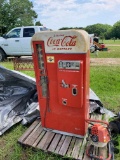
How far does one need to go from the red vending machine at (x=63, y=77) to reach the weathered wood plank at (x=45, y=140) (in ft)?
0.33

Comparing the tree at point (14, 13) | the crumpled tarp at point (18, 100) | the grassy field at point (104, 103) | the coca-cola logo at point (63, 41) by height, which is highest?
the tree at point (14, 13)

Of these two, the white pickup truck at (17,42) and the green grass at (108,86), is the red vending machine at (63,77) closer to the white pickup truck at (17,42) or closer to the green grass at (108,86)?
the green grass at (108,86)

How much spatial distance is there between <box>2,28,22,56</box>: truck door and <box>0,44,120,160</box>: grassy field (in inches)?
198

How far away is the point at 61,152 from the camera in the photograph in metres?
2.38

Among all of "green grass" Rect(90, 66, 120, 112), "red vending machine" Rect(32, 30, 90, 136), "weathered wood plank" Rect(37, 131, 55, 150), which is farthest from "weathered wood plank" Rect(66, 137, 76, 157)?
"green grass" Rect(90, 66, 120, 112)

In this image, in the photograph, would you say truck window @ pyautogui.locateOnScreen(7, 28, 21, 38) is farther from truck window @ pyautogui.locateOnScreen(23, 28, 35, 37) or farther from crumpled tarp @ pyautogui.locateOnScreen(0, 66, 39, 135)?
crumpled tarp @ pyautogui.locateOnScreen(0, 66, 39, 135)

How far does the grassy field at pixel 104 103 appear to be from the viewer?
2.45 metres

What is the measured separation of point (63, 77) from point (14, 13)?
25511mm

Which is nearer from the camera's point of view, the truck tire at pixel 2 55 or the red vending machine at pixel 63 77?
the red vending machine at pixel 63 77

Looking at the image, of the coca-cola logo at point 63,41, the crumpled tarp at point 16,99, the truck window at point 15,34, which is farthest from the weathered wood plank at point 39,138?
the truck window at point 15,34

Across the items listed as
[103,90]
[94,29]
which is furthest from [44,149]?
[94,29]

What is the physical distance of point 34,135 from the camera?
8.96ft

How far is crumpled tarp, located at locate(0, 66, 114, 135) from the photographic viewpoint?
127 inches

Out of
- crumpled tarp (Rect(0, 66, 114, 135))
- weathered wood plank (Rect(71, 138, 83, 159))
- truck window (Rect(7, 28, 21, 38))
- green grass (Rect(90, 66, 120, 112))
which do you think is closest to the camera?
weathered wood plank (Rect(71, 138, 83, 159))
